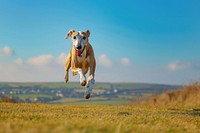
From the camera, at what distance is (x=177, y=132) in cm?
630

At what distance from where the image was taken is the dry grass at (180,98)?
98.0 feet

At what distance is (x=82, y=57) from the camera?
1266 centimetres

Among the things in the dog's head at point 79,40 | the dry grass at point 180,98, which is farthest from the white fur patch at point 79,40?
the dry grass at point 180,98

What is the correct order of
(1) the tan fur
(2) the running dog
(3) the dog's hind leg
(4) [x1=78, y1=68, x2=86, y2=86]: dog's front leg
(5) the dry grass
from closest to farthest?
(4) [x1=78, y1=68, x2=86, y2=86]: dog's front leg < (2) the running dog < (1) the tan fur < (3) the dog's hind leg < (5) the dry grass

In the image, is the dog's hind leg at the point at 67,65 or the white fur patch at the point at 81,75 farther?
the dog's hind leg at the point at 67,65

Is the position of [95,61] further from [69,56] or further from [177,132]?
[177,132]

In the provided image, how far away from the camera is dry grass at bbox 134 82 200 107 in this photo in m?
29.9

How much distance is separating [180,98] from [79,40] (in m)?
21.0

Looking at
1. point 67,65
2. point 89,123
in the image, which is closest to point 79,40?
point 67,65

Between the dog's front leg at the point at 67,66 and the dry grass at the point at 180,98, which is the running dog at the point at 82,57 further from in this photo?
the dry grass at the point at 180,98

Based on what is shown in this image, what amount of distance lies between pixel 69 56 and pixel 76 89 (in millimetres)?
78847

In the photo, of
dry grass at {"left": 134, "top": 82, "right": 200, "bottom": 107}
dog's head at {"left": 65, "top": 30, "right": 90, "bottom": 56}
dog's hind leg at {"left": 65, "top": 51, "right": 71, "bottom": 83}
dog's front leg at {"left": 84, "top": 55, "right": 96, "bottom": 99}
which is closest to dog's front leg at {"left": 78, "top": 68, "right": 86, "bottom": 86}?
dog's front leg at {"left": 84, "top": 55, "right": 96, "bottom": 99}

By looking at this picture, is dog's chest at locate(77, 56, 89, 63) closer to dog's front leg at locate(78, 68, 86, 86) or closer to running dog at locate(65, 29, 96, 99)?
running dog at locate(65, 29, 96, 99)

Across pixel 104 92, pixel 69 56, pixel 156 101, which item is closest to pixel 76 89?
pixel 104 92
